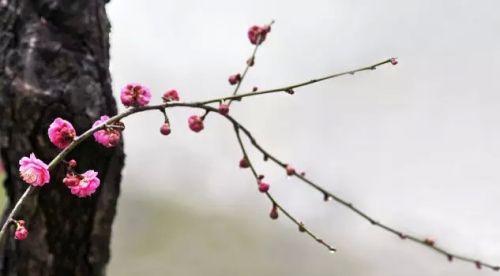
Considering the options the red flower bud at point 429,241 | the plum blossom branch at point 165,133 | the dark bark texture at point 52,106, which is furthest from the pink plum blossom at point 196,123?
the dark bark texture at point 52,106

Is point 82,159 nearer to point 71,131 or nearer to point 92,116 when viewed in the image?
point 92,116

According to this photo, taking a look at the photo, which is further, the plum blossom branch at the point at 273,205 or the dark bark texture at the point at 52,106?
the dark bark texture at the point at 52,106

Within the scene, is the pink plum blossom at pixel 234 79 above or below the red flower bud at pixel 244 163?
above

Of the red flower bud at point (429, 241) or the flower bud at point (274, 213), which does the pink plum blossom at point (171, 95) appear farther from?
the red flower bud at point (429, 241)

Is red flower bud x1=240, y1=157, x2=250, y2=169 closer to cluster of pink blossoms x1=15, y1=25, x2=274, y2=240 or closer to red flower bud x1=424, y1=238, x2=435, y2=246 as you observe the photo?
cluster of pink blossoms x1=15, y1=25, x2=274, y2=240

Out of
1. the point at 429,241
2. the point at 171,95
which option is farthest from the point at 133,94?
the point at 429,241

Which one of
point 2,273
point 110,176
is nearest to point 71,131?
point 110,176
